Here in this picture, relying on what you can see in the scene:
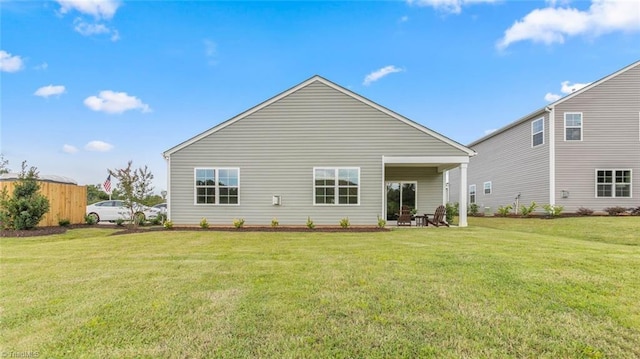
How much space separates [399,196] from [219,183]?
8660 mm

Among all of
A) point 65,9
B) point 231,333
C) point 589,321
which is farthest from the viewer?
point 65,9

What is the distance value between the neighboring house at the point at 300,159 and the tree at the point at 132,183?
941 millimetres

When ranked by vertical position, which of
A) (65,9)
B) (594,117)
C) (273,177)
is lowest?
(273,177)

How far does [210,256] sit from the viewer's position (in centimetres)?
678

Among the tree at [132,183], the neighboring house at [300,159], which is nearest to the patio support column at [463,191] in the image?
the neighboring house at [300,159]

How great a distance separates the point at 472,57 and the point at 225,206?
15.7 m

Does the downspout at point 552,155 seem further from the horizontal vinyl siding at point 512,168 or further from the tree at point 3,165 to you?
the tree at point 3,165

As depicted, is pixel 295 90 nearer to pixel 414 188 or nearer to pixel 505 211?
pixel 414 188

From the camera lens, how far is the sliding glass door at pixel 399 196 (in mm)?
15367

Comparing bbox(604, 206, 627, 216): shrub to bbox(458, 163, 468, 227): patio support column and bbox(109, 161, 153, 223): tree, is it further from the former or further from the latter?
bbox(109, 161, 153, 223): tree

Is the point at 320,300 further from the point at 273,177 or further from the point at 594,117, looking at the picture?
the point at 594,117

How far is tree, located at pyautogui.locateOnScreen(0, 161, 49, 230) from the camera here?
11914mm

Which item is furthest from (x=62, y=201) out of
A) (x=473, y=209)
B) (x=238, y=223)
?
(x=473, y=209)

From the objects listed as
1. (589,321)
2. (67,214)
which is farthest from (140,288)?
(67,214)
